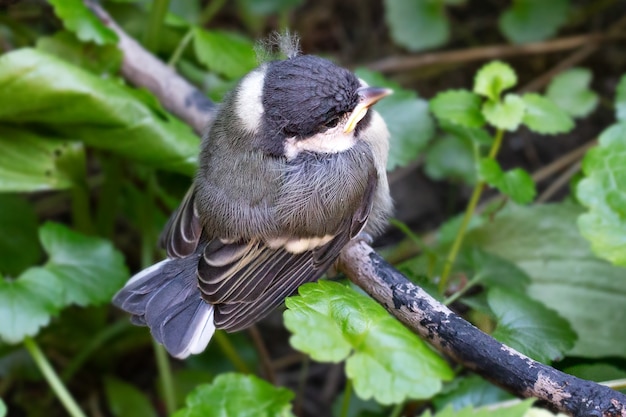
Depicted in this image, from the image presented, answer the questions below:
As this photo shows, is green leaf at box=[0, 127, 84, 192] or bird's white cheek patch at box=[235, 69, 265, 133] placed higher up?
bird's white cheek patch at box=[235, 69, 265, 133]

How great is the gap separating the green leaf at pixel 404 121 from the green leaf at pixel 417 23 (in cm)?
68

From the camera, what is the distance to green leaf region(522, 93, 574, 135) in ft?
5.49

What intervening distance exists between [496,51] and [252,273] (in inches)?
62.8

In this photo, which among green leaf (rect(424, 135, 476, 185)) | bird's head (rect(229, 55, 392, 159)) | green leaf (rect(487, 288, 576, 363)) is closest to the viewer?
green leaf (rect(487, 288, 576, 363))

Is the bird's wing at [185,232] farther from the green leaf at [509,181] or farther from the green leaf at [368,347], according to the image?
the green leaf at [509,181]


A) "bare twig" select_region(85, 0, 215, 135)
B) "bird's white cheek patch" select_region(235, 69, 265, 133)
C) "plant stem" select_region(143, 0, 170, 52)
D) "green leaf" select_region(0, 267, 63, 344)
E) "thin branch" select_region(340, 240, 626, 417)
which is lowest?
"green leaf" select_region(0, 267, 63, 344)

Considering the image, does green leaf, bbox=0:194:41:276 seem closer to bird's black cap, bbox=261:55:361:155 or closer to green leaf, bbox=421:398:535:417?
bird's black cap, bbox=261:55:361:155

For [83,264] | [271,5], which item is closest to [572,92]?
[271,5]

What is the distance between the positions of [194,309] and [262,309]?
0.14 m

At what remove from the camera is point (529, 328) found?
4.72 ft

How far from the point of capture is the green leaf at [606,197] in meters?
1.47

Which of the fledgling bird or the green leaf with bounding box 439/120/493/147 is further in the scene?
the green leaf with bounding box 439/120/493/147

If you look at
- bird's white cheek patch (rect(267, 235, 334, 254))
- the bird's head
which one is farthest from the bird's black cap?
bird's white cheek patch (rect(267, 235, 334, 254))

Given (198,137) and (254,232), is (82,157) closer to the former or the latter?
(198,137)
